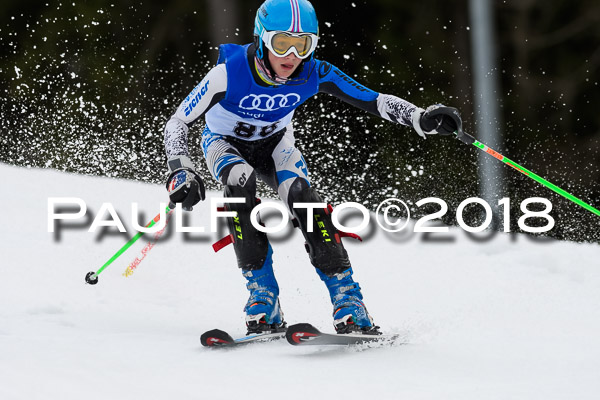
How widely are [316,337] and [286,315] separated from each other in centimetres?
146

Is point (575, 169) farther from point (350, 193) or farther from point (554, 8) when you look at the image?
point (350, 193)

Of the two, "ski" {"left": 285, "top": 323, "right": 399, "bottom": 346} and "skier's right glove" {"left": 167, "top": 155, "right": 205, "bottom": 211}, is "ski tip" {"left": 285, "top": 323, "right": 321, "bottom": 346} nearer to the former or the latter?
"ski" {"left": 285, "top": 323, "right": 399, "bottom": 346}

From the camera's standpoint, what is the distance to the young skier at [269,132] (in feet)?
14.2

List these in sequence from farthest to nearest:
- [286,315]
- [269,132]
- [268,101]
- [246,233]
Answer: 1. [286,315]
2. [269,132]
3. [268,101]
4. [246,233]

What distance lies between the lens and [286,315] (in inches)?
218

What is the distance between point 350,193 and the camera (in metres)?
11.6

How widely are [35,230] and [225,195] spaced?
2663 millimetres

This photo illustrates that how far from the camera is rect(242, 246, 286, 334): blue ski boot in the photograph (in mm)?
4453

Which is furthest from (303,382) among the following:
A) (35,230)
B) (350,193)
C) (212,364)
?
(350,193)

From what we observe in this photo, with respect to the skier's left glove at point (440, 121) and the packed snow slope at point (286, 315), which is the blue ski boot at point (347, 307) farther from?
the skier's left glove at point (440, 121)

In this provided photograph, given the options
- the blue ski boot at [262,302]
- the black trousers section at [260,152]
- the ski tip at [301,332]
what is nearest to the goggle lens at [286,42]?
the black trousers section at [260,152]

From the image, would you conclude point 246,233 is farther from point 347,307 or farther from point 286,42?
point 286,42

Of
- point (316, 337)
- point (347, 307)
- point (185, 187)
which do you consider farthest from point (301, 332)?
point (185, 187)

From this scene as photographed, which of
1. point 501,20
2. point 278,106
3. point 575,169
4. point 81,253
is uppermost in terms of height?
point 501,20
